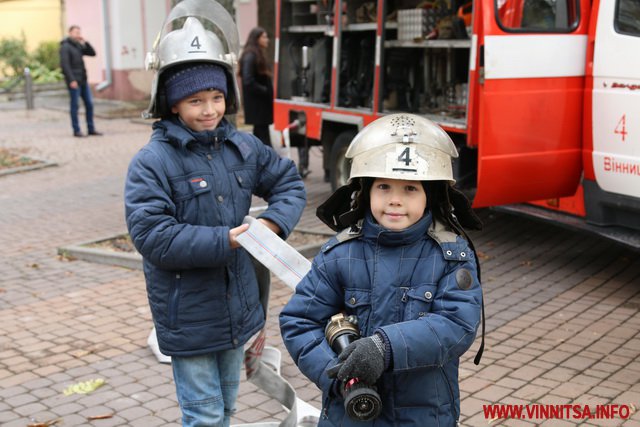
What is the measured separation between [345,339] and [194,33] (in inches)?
58.5

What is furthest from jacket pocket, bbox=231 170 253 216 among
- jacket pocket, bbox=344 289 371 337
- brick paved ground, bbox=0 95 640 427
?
brick paved ground, bbox=0 95 640 427

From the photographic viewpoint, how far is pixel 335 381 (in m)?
2.34

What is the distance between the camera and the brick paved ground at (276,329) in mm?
4527

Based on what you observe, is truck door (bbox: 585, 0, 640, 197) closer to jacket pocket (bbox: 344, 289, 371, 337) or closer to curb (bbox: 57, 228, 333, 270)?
curb (bbox: 57, 228, 333, 270)

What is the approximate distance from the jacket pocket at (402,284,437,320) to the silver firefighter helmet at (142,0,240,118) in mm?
1324

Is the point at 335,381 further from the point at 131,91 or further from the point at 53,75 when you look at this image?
the point at 53,75

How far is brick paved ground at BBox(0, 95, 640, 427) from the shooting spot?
4527 mm

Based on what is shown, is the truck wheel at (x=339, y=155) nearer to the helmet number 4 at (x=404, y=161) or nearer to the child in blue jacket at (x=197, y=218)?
the child in blue jacket at (x=197, y=218)

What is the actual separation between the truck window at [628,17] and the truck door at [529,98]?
15.5 inches

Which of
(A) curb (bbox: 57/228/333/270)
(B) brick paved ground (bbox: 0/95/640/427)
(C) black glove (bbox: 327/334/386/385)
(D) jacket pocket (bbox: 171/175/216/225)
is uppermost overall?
(D) jacket pocket (bbox: 171/175/216/225)

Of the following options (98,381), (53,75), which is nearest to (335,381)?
(98,381)

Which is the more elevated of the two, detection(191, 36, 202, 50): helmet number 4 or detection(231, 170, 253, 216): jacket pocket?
detection(191, 36, 202, 50): helmet number 4

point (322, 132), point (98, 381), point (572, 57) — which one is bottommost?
point (98, 381)

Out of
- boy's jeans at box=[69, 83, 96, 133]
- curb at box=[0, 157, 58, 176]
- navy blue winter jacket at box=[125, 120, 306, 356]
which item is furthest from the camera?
boy's jeans at box=[69, 83, 96, 133]
